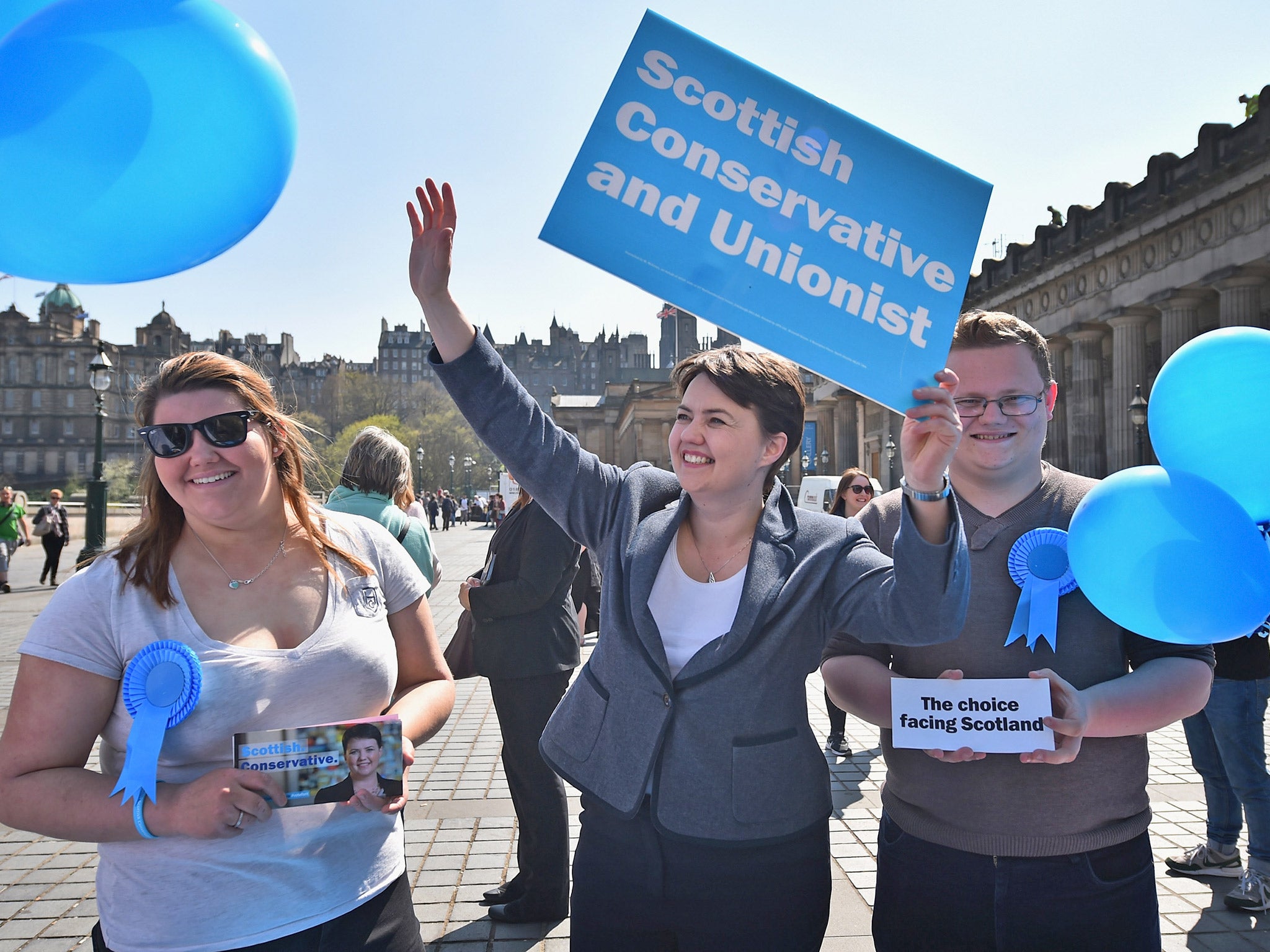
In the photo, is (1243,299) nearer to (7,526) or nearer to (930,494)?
(930,494)

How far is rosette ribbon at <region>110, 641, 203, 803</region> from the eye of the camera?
1.72 meters

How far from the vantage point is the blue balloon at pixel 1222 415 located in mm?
2129

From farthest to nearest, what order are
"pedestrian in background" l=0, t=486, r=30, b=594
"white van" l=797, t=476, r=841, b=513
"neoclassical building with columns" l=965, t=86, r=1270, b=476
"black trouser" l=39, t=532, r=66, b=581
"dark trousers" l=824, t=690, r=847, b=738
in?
"neoclassical building with columns" l=965, t=86, r=1270, b=476, "white van" l=797, t=476, r=841, b=513, "black trouser" l=39, t=532, r=66, b=581, "pedestrian in background" l=0, t=486, r=30, b=594, "dark trousers" l=824, t=690, r=847, b=738

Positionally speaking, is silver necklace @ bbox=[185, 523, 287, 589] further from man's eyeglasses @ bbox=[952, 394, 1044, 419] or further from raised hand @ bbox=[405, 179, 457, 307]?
man's eyeglasses @ bbox=[952, 394, 1044, 419]

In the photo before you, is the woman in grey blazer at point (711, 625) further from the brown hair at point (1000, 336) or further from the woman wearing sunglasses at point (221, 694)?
the woman wearing sunglasses at point (221, 694)

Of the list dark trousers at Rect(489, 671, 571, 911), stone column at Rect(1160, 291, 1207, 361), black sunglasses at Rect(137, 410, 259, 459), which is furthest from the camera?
stone column at Rect(1160, 291, 1207, 361)

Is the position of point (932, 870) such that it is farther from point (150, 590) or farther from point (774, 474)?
point (150, 590)

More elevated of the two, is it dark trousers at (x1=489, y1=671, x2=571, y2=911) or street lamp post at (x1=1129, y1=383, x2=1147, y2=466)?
street lamp post at (x1=1129, y1=383, x2=1147, y2=466)

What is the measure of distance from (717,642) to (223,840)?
109 cm

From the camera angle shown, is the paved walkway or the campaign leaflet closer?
the campaign leaflet

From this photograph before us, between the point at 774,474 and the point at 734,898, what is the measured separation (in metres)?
1.01

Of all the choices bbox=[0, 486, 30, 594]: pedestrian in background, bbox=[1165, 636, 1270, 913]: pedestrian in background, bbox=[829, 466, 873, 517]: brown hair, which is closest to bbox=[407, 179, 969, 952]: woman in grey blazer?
bbox=[1165, 636, 1270, 913]: pedestrian in background

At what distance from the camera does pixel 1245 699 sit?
417cm

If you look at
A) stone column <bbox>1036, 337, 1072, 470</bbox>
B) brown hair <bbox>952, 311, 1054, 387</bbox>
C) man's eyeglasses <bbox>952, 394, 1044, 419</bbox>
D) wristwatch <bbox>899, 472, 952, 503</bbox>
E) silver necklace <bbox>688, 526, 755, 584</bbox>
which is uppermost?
stone column <bbox>1036, 337, 1072, 470</bbox>
